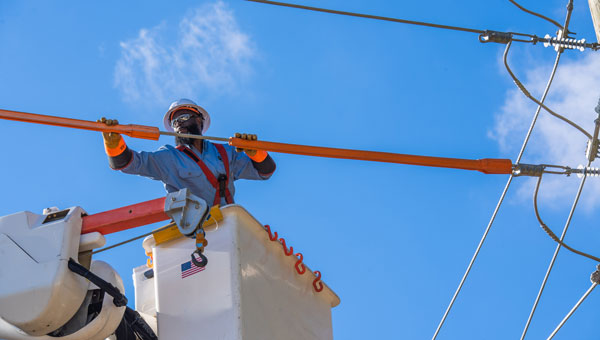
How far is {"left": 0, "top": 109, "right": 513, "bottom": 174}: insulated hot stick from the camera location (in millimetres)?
5492

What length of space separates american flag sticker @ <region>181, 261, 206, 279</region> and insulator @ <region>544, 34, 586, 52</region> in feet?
9.32

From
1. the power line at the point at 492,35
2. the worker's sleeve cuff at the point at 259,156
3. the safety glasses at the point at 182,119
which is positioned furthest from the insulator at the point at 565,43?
the safety glasses at the point at 182,119

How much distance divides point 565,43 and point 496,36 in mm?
473

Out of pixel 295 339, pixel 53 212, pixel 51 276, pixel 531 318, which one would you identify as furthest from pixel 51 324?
pixel 531 318

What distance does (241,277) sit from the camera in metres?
5.26

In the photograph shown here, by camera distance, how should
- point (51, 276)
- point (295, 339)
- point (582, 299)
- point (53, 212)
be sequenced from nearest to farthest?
point (51, 276), point (53, 212), point (295, 339), point (582, 299)

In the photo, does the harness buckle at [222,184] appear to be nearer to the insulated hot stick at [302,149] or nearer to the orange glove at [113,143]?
the orange glove at [113,143]

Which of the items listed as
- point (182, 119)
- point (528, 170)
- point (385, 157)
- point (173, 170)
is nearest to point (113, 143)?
point (173, 170)

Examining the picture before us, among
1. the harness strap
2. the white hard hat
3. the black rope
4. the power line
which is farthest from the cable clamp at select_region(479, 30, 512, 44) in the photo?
the black rope

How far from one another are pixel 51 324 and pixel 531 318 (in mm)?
3213

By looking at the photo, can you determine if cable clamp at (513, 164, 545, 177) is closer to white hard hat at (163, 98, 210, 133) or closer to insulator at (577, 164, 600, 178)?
insulator at (577, 164, 600, 178)

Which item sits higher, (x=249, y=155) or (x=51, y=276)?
(x=249, y=155)

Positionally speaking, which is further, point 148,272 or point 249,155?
point 249,155

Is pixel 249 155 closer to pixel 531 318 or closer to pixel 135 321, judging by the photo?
pixel 135 321
